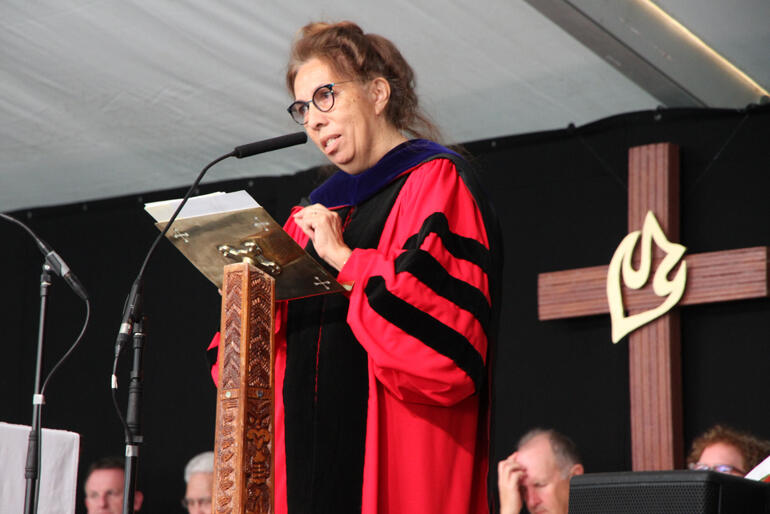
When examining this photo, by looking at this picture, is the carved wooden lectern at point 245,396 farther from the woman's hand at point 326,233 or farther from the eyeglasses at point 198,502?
the eyeglasses at point 198,502

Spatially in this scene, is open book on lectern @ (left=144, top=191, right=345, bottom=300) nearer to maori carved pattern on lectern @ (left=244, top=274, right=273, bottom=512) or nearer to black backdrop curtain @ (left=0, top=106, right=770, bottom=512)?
maori carved pattern on lectern @ (left=244, top=274, right=273, bottom=512)

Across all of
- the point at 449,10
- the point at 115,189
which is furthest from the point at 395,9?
the point at 115,189

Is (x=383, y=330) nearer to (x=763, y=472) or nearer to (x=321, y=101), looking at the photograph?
(x=321, y=101)

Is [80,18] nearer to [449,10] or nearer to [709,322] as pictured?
[449,10]

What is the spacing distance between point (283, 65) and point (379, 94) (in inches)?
86.7

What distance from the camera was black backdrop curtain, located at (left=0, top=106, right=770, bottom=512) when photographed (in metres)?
4.90

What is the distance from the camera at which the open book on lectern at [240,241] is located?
2.27 metres

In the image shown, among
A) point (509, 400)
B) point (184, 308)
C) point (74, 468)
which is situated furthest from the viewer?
point (184, 308)

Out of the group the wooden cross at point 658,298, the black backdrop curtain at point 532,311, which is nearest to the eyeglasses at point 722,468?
the wooden cross at point 658,298

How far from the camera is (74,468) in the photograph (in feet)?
10.3

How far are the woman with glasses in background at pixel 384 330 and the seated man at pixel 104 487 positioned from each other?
3.62 meters

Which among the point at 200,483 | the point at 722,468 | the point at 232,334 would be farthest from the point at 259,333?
the point at 200,483

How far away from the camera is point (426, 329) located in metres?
2.35

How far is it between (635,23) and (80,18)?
2.21 meters
